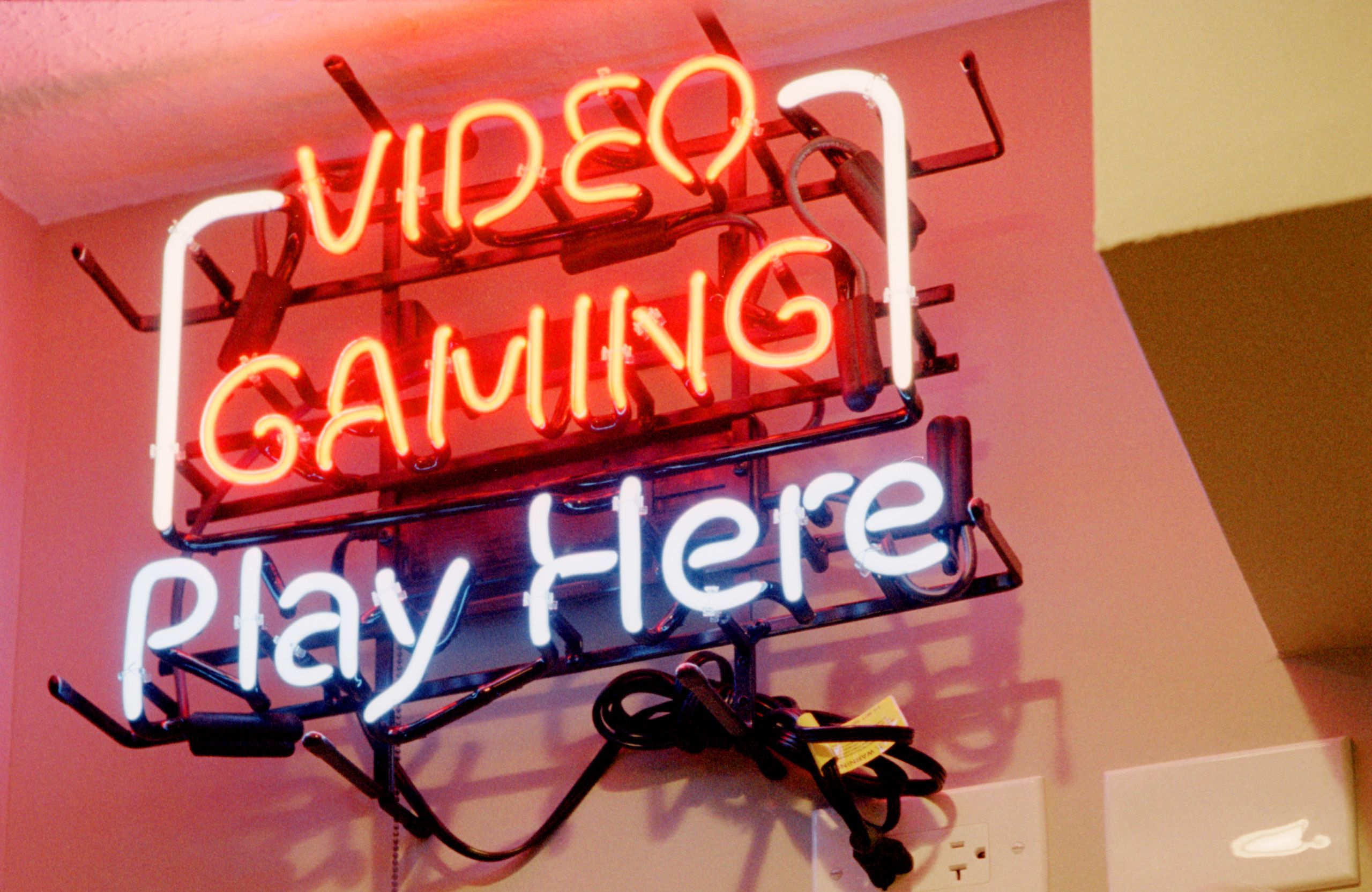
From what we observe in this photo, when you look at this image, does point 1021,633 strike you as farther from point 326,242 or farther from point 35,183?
point 35,183

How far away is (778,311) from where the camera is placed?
96.1 inches

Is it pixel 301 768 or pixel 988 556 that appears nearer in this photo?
pixel 988 556

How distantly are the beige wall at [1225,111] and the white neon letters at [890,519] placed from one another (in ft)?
2.98

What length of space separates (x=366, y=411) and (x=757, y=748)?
2.67 ft

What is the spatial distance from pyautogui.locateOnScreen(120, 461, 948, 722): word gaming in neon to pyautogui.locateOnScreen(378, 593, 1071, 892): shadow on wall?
0.15 meters

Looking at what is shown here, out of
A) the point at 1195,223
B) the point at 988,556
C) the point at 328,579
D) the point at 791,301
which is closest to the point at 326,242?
the point at 328,579

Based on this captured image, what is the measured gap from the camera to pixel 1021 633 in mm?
2400

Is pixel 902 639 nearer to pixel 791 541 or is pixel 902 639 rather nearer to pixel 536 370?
pixel 791 541

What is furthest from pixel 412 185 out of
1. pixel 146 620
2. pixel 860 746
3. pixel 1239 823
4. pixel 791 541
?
pixel 1239 823

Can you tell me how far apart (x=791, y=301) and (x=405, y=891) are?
1.10 meters

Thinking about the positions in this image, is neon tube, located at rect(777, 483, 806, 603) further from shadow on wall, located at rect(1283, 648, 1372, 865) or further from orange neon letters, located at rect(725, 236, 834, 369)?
shadow on wall, located at rect(1283, 648, 1372, 865)

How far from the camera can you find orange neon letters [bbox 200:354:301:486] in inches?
101

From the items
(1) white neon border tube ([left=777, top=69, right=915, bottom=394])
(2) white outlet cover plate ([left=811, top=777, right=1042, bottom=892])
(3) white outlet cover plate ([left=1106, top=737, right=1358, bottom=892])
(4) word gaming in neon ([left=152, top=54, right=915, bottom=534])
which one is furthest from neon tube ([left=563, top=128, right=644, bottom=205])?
(3) white outlet cover plate ([left=1106, top=737, right=1358, bottom=892])

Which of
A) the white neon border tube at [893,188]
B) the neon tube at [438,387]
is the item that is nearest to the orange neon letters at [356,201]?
the neon tube at [438,387]
